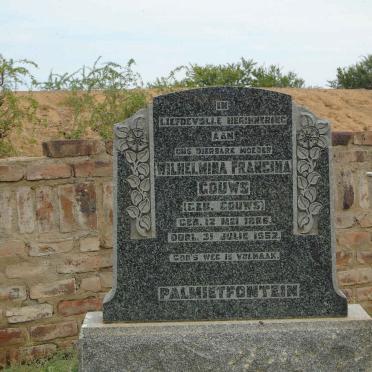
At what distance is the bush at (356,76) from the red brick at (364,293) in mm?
13236

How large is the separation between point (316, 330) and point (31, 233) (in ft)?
7.68

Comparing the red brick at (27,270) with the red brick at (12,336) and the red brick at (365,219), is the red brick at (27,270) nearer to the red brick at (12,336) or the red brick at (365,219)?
the red brick at (12,336)

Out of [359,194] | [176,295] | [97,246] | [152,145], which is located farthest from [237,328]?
[359,194]

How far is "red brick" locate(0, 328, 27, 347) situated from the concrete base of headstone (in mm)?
1587

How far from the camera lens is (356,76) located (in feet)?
65.5

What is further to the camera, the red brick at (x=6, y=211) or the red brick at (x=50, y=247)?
the red brick at (x=50, y=247)

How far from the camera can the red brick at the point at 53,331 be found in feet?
19.7

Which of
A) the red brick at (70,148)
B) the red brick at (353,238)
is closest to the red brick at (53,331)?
the red brick at (70,148)

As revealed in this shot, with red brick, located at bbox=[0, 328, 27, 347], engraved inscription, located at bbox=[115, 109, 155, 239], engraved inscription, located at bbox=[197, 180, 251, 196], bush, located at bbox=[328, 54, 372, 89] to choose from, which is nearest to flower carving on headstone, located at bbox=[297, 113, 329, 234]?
engraved inscription, located at bbox=[197, 180, 251, 196]

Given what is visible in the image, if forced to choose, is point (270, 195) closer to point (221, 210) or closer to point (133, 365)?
point (221, 210)

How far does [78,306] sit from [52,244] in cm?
53

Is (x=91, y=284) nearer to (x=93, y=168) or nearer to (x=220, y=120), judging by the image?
(x=93, y=168)

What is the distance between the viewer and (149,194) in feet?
15.1

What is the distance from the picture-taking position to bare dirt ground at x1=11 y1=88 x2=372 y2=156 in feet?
35.6
